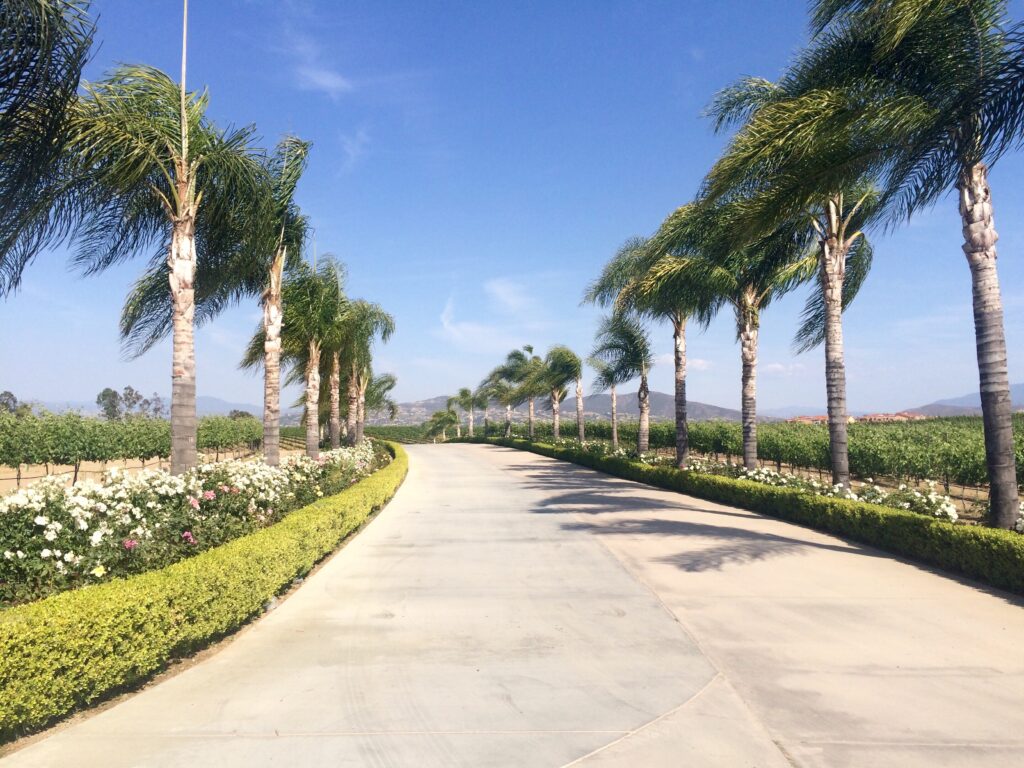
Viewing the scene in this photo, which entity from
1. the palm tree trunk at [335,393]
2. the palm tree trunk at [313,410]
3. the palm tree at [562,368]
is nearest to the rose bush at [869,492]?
the palm tree trunk at [313,410]

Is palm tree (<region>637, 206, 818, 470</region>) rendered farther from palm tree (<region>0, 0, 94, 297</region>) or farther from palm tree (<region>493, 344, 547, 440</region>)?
palm tree (<region>493, 344, 547, 440</region>)

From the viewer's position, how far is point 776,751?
3.71 m

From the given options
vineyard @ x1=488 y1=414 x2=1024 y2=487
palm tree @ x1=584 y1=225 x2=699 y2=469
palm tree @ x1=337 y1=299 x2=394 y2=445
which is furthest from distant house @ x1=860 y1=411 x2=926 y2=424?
palm tree @ x1=337 y1=299 x2=394 y2=445

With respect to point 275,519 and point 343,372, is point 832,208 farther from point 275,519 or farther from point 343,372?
point 343,372

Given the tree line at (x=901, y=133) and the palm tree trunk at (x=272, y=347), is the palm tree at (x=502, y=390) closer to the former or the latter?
the palm tree trunk at (x=272, y=347)

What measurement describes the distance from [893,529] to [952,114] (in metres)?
5.60

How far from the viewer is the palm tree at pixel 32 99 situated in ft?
17.4

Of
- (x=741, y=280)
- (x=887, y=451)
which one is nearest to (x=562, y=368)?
(x=887, y=451)

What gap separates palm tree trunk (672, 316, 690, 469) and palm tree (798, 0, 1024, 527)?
34.5 ft

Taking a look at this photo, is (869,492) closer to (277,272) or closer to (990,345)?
(990,345)

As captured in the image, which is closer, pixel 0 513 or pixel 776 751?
pixel 776 751

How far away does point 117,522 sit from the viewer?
5.72 metres

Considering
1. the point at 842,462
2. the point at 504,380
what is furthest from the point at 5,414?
the point at 504,380

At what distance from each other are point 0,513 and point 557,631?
4752 mm
